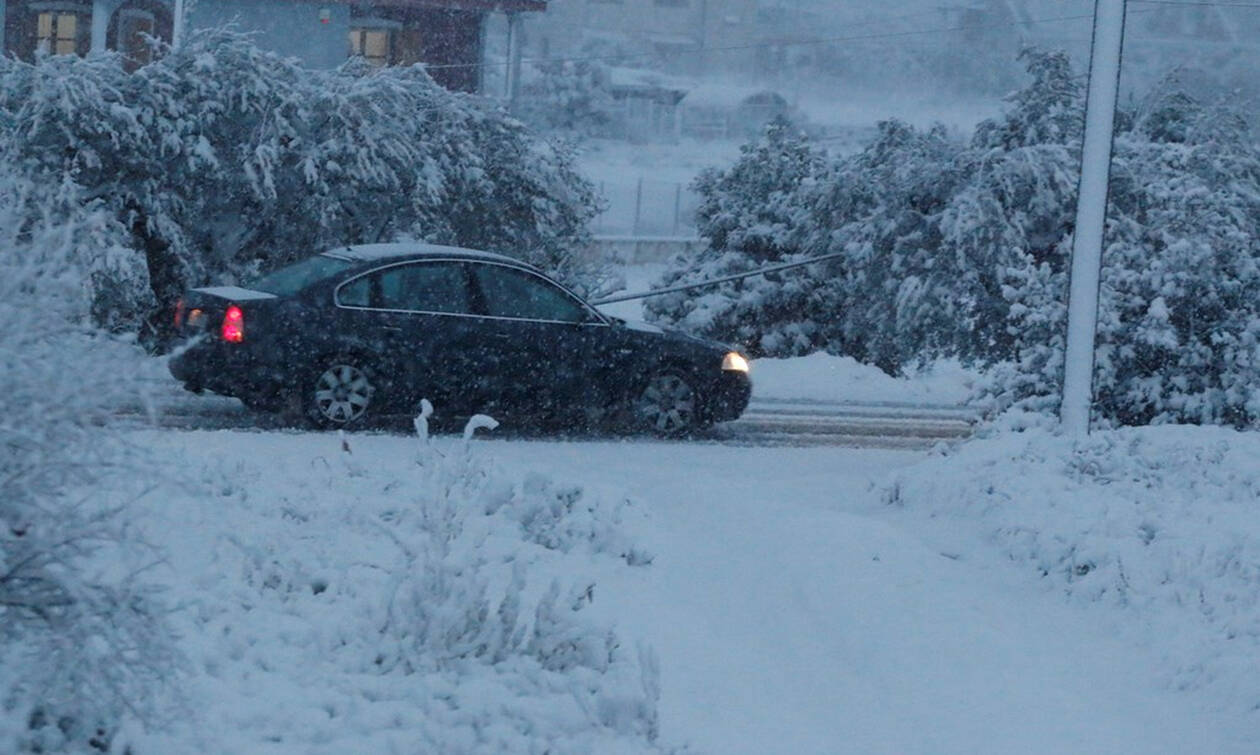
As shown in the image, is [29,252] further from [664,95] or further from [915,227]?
[664,95]

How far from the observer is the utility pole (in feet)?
37.4

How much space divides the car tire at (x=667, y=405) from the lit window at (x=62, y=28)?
1024 inches

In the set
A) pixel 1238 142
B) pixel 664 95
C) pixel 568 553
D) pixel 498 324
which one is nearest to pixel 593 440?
pixel 498 324

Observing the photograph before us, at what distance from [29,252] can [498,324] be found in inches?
332

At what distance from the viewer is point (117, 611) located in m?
4.59

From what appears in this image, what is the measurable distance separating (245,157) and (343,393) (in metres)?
5.04

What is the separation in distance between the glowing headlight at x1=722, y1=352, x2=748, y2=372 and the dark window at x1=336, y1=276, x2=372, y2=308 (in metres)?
2.99

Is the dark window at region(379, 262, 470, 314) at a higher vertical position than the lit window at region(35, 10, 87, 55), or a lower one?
lower

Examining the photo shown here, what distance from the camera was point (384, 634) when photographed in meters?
6.40

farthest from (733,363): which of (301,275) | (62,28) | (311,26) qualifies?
(62,28)

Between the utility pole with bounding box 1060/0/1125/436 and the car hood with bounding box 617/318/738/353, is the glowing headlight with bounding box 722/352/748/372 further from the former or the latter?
the utility pole with bounding box 1060/0/1125/436

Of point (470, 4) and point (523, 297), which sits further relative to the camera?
point (470, 4)

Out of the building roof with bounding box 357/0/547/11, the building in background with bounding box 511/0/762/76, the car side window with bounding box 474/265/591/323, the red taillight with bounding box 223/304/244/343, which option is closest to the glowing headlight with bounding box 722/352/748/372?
the car side window with bounding box 474/265/591/323

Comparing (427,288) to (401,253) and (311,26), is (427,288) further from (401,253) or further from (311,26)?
(311,26)
